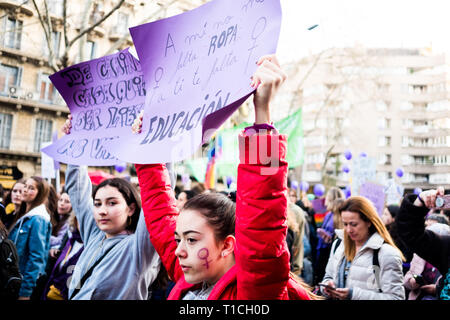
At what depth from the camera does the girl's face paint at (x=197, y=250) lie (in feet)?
5.26

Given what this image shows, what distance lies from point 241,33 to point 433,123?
121cm

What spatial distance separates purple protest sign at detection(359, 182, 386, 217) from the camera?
5062 millimetres

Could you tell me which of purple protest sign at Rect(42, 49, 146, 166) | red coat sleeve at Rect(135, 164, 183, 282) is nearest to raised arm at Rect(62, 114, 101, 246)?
purple protest sign at Rect(42, 49, 146, 166)

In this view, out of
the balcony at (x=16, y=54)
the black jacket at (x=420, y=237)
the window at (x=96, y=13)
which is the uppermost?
the window at (x=96, y=13)

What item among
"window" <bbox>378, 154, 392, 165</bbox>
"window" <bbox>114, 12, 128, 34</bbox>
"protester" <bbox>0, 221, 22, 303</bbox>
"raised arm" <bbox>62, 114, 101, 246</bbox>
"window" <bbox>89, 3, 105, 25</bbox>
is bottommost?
"protester" <bbox>0, 221, 22, 303</bbox>

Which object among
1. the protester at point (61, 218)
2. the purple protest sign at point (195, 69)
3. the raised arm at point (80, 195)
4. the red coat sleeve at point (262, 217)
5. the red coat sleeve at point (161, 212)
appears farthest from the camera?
the protester at point (61, 218)

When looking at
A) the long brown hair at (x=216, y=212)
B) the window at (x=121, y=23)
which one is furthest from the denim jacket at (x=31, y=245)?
the window at (x=121, y=23)

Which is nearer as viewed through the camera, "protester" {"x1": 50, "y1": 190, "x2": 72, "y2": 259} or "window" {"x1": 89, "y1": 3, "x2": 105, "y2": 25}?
"protester" {"x1": 50, "y1": 190, "x2": 72, "y2": 259}

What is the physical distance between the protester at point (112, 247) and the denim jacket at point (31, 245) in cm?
107

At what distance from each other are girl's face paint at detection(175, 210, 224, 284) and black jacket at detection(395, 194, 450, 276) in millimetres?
1607

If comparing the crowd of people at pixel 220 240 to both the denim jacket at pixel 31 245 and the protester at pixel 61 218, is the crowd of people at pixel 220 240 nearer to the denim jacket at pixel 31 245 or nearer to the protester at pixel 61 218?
the denim jacket at pixel 31 245

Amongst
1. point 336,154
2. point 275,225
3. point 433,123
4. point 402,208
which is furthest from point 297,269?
point 336,154

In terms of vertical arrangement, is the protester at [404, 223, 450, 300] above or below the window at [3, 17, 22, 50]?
below

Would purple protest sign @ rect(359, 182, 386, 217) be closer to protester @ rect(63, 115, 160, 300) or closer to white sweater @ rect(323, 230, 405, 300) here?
white sweater @ rect(323, 230, 405, 300)
